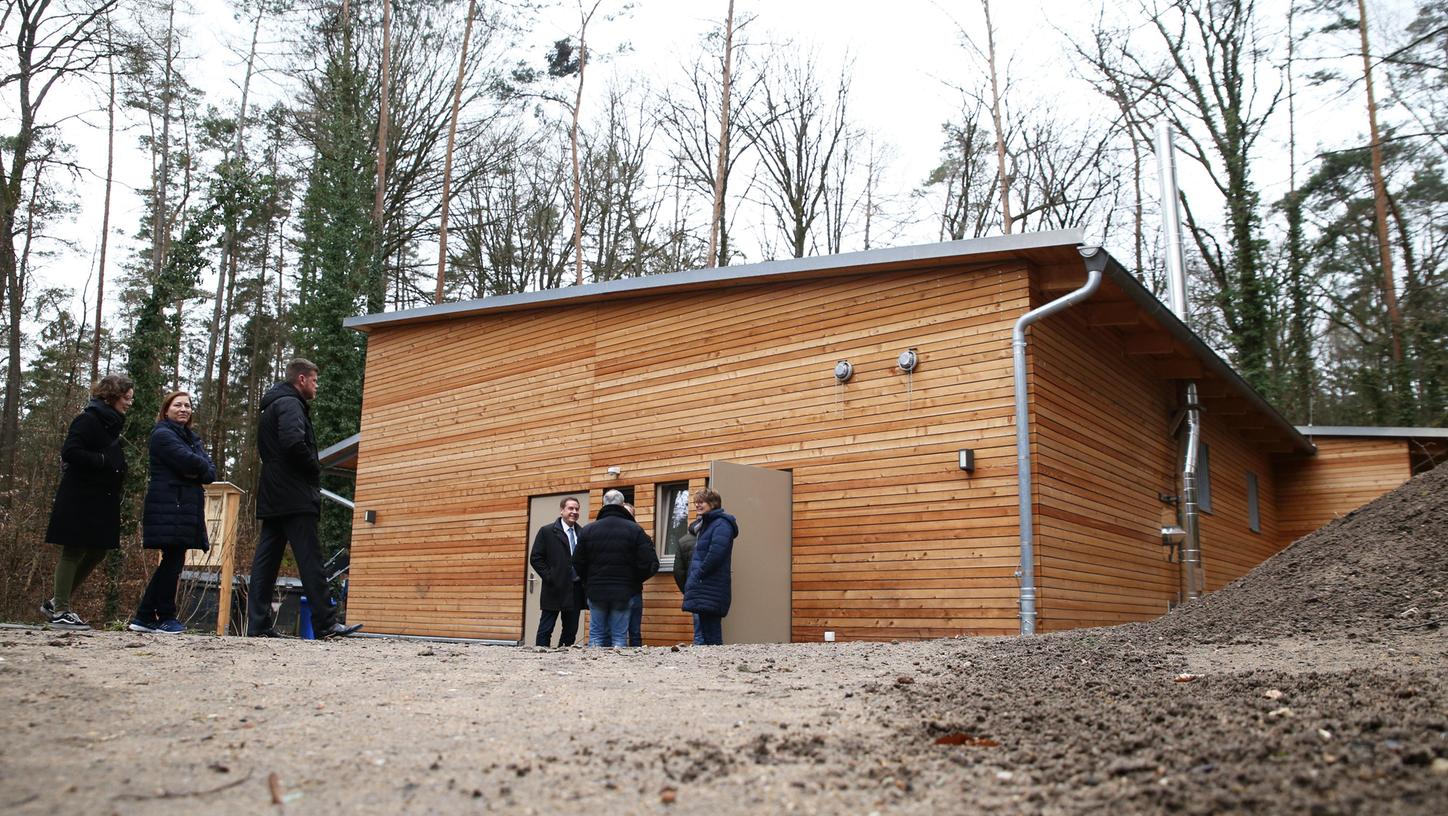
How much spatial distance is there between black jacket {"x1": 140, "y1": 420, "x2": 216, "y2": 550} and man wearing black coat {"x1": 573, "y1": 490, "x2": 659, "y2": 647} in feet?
10.9

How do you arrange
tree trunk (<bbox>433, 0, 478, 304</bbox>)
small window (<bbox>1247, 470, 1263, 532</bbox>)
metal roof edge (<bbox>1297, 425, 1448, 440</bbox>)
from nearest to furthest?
metal roof edge (<bbox>1297, 425, 1448, 440</bbox>) → small window (<bbox>1247, 470, 1263, 532</bbox>) → tree trunk (<bbox>433, 0, 478, 304</bbox>)

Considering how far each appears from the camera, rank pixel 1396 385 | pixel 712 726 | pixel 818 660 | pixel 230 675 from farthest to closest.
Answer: pixel 1396 385 < pixel 818 660 < pixel 230 675 < pixel 712 726

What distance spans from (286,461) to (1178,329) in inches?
344

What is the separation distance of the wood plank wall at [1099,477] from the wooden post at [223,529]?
270 inches

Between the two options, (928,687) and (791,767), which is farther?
(928,687)

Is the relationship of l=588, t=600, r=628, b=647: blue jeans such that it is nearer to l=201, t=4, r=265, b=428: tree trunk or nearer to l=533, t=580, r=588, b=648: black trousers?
l=533, t=580, r=588, b=648: black trousers

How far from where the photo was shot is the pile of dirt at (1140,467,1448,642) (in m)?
6.50

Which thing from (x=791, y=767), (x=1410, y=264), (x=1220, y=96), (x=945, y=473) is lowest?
(x=791, y=767)

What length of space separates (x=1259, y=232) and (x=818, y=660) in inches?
702

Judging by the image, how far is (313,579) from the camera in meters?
6.73

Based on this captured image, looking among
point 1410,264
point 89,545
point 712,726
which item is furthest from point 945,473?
point 1410,264

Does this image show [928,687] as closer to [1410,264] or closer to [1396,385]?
[1396,385]

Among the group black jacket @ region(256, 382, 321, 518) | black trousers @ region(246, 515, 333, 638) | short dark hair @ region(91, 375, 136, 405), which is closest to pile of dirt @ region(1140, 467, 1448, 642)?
black trousers @ region(246, 515, 333, 638)

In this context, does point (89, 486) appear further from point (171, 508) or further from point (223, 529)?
point (223, 529)
